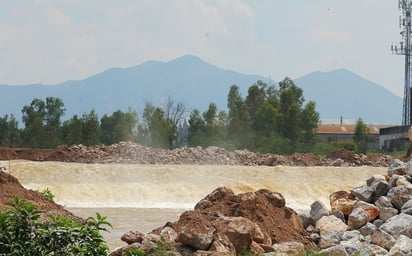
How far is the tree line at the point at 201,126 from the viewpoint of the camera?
191 feet

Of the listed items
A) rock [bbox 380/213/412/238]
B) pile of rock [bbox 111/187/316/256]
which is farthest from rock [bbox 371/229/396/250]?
pile of rock [bbox 111/187/316/256]

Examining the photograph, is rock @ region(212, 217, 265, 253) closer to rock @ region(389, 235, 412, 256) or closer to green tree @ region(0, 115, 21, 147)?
rock @ region(389, 235, 412, 256)

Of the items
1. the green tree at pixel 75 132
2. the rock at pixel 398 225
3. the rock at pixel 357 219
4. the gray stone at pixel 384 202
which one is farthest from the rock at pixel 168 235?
the green tree at pixel 75 132

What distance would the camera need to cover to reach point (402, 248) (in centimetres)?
1049

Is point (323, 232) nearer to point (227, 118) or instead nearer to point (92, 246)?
point (92, 246)

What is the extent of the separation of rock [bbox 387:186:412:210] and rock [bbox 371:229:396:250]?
113cm

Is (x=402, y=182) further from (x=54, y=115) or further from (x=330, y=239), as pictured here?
(x=54, y=115)

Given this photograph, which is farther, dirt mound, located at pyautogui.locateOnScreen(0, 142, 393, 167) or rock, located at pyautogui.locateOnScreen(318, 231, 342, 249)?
dirt mound, located at pyautogui.locateOnScreen(0, 142, 393, 167)

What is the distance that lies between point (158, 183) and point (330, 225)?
19.0 meters

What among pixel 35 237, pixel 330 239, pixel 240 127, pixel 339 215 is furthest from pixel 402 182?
pixel 240 127

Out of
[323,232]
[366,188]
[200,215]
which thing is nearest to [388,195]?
[366,188]

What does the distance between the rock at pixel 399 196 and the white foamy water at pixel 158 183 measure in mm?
11748

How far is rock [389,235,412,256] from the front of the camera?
34.1 feet

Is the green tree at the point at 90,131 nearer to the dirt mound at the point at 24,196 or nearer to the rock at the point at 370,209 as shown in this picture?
the dirt mound at the point at 24,196
